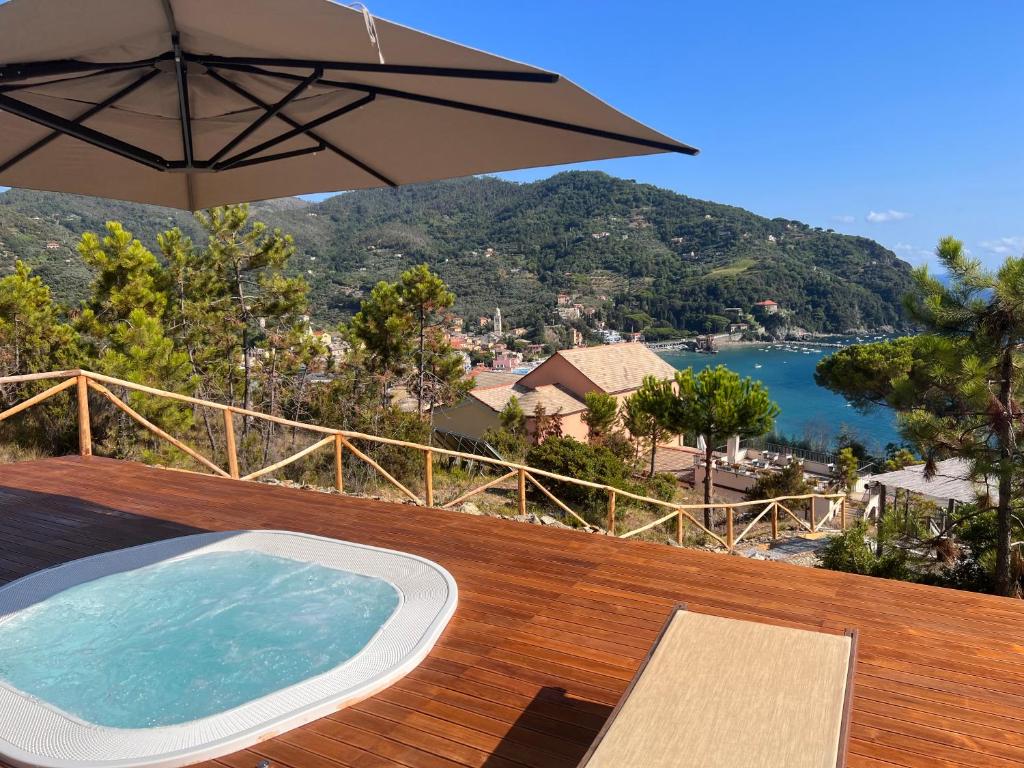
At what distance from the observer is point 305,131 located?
298 cm

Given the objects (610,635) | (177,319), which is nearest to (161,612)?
(610,635)

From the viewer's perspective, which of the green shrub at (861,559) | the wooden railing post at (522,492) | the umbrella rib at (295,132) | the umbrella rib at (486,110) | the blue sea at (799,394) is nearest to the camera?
the umbrella rib at (486,110)

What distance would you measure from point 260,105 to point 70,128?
71 centimetres

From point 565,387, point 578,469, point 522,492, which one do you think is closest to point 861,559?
point 522,492

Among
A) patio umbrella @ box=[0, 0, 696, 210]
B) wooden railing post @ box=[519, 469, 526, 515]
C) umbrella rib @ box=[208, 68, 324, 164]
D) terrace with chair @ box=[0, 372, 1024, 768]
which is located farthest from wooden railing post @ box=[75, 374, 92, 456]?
wooden railing post @ box=[519, 469, 526, 515]

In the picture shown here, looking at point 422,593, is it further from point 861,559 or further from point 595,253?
point 595,253

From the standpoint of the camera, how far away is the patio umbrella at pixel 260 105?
208 cm

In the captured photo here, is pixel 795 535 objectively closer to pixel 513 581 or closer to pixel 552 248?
pixel 513 581

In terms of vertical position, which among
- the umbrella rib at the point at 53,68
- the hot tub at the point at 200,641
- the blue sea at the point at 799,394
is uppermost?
the umbrella rib at the point at 53,68

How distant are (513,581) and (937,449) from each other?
22.9ft

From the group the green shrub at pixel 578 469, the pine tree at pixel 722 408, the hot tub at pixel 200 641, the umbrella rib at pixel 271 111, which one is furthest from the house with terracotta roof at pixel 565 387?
the umbrella rib at pixel 271 111

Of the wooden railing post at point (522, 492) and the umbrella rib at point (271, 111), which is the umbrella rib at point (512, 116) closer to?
the umbrella rib at point (271, 111)

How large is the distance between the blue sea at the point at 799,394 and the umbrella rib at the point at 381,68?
41233mm

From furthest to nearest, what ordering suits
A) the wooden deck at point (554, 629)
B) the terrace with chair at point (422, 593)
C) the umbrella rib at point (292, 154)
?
the umbrella rib at point (292, 154), the wooden deck at point (554, 629), the terrace with chair at point (422, 593)
